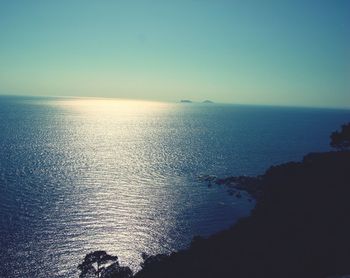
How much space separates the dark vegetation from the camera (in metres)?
31.2

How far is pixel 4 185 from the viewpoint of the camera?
77312 mm

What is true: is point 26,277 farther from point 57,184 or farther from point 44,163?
point 44,163

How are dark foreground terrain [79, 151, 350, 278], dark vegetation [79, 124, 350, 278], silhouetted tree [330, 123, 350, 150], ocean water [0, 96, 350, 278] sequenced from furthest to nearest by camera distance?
silhouetted tree [330, 123, 350, 150], ocean water [0, 96, 350, 278], dark foreground terrain [79, 151, 350, 278], dark vegetation [79, 124, 350, 278]

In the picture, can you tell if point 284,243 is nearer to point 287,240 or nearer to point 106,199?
point 287,240

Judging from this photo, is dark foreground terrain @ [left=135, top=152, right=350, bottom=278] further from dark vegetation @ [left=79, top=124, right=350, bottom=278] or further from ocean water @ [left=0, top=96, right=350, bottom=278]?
ocean water @ [left=0, top=96, right=350, bottom=278]

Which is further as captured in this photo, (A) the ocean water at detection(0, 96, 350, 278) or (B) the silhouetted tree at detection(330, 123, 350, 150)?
(B) the silhouetted tree at detection(330, 123, 350, 150)

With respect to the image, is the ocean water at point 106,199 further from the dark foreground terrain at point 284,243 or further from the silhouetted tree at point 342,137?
the silhouetted tree at point 342,137

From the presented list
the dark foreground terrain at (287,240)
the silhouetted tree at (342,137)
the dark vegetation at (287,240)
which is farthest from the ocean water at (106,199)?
the silhouetted tree at (342,137)

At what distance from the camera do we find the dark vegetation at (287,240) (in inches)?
1229

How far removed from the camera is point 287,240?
1479 inches

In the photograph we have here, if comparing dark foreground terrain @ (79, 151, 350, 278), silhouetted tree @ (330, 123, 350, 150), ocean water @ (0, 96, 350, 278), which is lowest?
ocean water @ (0, 96, 350, 278)

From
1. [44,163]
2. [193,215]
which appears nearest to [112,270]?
[193,215]

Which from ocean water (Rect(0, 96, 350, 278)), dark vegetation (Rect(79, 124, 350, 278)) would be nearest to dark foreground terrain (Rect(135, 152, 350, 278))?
dark vegetation (Rect(79, 124, 350, 278))

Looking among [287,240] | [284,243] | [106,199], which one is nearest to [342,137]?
[287,240]
